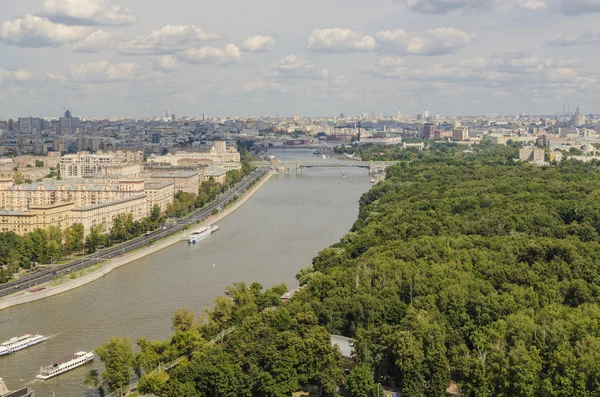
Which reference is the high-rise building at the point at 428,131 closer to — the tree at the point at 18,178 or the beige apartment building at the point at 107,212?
the tree at the point at 18,178

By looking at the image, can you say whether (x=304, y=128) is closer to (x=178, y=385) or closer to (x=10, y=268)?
(x=10, y=268)

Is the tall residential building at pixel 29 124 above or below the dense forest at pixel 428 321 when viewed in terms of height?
above

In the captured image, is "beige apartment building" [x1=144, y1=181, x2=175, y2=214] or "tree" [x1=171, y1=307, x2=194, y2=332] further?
"beige apartment building" [x1=144, y1=181, x2=175, y2=214]

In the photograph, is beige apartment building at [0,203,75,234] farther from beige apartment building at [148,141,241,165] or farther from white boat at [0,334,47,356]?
beige apartment building at [148,141,241,165]

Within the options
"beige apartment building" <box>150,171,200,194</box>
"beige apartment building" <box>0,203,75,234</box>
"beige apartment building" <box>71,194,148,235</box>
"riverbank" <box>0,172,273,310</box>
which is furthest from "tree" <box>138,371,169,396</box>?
"beige apartment building" <box>150,171,200,194</box>

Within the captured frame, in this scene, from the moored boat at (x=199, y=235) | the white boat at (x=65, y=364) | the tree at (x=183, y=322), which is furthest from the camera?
the moored boat at (x=199, y=235)

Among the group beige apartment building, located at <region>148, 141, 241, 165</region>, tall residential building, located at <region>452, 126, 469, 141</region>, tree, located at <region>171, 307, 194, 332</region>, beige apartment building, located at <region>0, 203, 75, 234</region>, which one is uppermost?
tall residential building, located at <region>452, 126, 469, 141</region>

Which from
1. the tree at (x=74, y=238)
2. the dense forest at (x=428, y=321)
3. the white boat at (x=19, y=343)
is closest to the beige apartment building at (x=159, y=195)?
the tree at (x=74, y=238)
